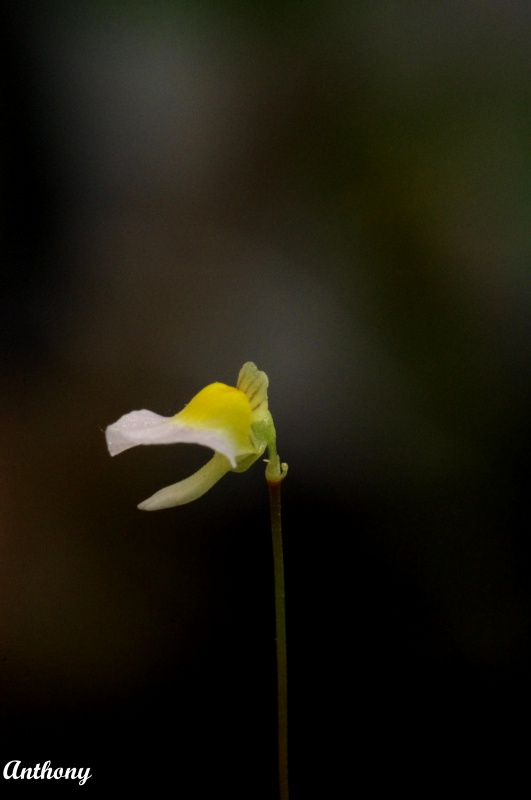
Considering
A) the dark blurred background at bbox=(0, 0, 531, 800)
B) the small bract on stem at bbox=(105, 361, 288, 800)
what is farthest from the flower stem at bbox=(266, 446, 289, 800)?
the dark blurred background at bbox=(0, 0, 531, 800)

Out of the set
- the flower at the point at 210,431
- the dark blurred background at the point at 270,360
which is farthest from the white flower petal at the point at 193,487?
the dark blurred background at the point at 270,360

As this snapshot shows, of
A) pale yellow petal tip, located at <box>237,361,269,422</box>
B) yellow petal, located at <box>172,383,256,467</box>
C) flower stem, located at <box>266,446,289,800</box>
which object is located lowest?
flower stem, located at <box>266,446,289,800</box>

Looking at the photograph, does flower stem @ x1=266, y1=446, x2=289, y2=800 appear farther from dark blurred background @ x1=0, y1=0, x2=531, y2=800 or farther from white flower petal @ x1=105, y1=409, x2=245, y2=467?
dark blurred background @ x1=0, y1=0, x2=531, y2=800

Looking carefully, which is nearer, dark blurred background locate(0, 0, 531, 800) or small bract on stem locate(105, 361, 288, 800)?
small bract on stem locate(105, 361, 288, 800)

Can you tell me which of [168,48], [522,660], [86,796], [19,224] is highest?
[168,48]

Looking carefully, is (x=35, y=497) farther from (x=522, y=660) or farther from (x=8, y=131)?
(x=522, y=660)

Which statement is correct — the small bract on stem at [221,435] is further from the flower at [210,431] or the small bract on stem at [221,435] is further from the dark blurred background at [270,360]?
the dark blurred background at [270,360]

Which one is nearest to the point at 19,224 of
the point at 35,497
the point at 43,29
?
the point at 43,29
